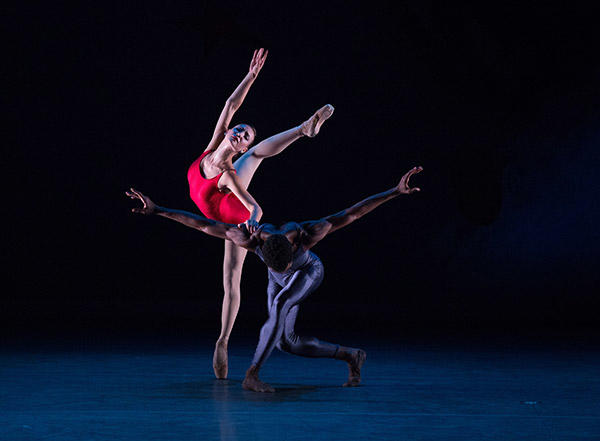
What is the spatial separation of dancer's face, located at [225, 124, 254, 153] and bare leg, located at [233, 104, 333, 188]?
17 cm

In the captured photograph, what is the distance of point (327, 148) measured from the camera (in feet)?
28.1

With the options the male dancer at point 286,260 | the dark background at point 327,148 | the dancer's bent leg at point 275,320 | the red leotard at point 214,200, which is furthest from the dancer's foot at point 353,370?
the dark background at point 327,148

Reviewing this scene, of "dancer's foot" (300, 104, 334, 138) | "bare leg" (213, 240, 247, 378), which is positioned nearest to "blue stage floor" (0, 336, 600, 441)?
"bare leg" (213, 240, 247, 378)

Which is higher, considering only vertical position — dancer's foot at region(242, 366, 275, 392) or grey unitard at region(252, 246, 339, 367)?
grey unitard at region(252, 246, 339, 367)

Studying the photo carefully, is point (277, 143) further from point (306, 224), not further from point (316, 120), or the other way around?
point (306, 224)

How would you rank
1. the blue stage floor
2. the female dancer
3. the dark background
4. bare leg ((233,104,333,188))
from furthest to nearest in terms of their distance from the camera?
the dark background
bare leg ((233,104,333,188))
the female dancer
the blue stage floor

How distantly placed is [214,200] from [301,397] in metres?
1.38

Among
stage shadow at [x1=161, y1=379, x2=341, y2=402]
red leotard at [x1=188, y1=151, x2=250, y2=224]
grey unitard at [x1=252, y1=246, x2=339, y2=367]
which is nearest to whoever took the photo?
stage shadow at [x1=161, y1=379, x2=341, y2=402]

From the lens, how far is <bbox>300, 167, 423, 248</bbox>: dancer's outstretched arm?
11.3ft

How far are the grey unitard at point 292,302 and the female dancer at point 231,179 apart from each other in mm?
352

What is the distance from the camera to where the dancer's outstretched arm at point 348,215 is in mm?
3432

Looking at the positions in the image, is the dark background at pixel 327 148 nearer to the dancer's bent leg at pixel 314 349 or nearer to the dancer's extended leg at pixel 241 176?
the dancer's extended leg at pixel 241 176

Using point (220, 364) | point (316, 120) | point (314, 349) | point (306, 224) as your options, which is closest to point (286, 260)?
point (306, 224)

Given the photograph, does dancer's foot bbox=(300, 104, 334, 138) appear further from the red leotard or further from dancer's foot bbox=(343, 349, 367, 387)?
dancer's foot bbox=(343, 349, 367, 387)
